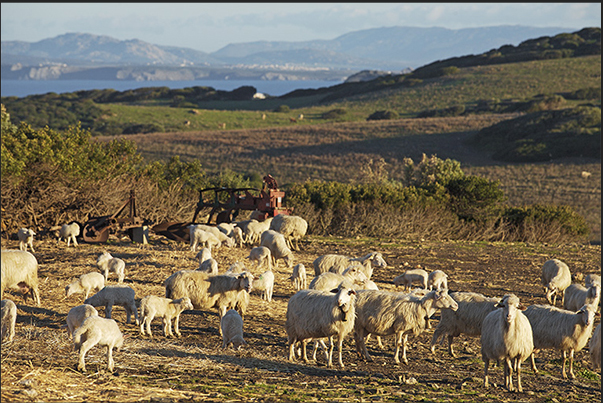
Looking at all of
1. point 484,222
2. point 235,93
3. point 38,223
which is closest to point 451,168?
point 484,222

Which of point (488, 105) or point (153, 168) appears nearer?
point (153, 168)

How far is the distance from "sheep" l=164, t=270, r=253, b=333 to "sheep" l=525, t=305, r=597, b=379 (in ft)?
16.6

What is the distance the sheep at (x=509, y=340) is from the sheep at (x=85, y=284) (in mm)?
7257

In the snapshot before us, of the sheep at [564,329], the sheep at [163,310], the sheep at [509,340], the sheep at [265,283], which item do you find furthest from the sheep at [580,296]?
the sheep at [163,310]

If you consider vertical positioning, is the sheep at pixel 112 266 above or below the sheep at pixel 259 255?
above

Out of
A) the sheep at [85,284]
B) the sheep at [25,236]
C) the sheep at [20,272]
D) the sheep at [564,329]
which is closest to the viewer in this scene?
the sheep at [564,329]

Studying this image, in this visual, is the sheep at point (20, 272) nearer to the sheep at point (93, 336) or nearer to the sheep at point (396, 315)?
the sheep at point (93, 336)

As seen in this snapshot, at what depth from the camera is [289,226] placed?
63.7 feet

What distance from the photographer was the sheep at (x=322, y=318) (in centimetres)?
943

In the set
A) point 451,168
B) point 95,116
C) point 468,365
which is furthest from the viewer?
point 95,116

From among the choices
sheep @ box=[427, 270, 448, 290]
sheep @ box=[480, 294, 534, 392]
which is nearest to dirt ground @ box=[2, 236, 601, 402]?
sheep @ box=[480, 294, 534, 392]

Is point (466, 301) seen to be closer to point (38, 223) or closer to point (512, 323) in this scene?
point (512, 323)

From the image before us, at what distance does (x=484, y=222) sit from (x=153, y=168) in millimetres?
14814

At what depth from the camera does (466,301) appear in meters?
11.1
